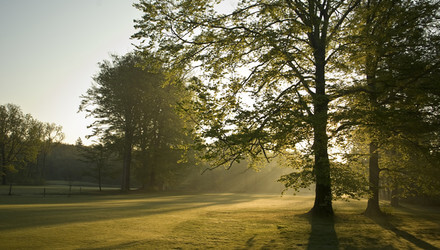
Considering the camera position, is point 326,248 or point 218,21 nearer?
point 326,248

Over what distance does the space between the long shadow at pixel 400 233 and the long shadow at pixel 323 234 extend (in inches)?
85.3

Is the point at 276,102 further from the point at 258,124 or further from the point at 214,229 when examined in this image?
the point at 214,229

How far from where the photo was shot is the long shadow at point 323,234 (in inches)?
356

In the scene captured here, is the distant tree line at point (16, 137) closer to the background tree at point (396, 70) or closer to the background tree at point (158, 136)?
the background tree at point (158, 136)

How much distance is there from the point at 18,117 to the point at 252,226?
178ft

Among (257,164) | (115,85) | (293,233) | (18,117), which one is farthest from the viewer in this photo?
(18,117)

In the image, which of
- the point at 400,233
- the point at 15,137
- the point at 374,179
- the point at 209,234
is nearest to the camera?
the point at 209,234

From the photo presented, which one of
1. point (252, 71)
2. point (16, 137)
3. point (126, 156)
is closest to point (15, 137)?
point (16, 137)

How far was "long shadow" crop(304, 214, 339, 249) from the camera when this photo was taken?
29.7ft

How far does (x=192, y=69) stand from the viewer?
46.7ft

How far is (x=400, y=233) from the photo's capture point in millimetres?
11484

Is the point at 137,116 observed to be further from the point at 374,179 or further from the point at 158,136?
the point at 374,179

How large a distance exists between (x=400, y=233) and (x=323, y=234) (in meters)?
3.22

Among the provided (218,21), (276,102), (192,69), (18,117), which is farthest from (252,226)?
(18,117)
